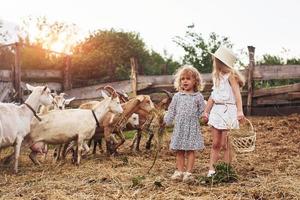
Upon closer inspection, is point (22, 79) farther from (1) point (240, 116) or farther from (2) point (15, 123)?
(1) point (240, 116)

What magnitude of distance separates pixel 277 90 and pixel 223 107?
842 cm

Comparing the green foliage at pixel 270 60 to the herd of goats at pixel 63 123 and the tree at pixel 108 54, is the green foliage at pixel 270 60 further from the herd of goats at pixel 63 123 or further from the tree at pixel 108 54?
the herd of goats at pixel 63 123

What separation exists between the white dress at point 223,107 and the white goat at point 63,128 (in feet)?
9.19

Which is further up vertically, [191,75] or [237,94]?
[191,75]

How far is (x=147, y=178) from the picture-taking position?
621cm

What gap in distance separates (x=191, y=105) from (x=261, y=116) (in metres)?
8.63

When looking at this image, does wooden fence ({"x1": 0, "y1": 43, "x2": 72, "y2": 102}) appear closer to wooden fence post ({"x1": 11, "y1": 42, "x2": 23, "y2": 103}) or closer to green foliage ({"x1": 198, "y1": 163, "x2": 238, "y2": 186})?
wooden fence post ({"x1": 11, "y1": 42, "x2": 23, "y2": 103})

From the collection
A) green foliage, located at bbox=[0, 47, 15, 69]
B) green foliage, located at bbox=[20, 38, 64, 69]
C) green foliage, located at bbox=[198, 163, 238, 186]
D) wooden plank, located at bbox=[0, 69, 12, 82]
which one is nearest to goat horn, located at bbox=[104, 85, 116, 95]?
green foliage, located at bbox=[198, 163, 238, 186]

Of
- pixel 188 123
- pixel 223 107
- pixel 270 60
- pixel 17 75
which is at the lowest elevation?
pixel 188 123

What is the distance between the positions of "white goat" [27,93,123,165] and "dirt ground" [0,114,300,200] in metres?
0.41

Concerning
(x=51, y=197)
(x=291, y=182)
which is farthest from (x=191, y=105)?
(x=51, y=197)

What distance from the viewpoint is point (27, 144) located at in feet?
26.8

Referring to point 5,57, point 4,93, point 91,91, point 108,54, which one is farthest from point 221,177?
point 108,54

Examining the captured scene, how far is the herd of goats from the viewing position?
7.62 metres
